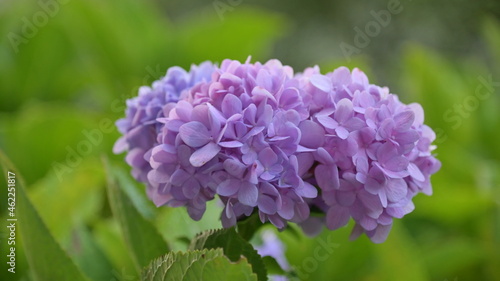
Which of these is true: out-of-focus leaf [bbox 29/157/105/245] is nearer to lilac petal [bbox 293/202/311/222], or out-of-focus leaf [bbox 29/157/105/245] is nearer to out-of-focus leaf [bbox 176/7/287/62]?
lilac petal [bbox 293/202/311/222]

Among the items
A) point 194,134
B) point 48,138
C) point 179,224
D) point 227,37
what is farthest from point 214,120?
point 227,37

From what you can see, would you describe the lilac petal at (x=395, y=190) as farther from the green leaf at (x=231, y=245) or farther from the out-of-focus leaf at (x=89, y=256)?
the out-of-focus leaf at (x=89, y=256)

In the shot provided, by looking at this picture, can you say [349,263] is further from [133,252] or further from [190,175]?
[190,175]

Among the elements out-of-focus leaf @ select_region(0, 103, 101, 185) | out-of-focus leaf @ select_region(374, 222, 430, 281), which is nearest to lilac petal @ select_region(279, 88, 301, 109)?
out-of-focus leaf @ select_region(374, 222, 430, 281)

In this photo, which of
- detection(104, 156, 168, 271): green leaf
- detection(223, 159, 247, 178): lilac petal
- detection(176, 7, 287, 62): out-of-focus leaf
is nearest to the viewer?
detection(223, 159, 247, 178): lilac petal

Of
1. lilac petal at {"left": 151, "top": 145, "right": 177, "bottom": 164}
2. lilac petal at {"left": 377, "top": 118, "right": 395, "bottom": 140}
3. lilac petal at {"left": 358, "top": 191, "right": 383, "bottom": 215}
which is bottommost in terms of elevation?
lilac petal at {"left": 358, "top": 191, "right": 383, "bottom": 215}

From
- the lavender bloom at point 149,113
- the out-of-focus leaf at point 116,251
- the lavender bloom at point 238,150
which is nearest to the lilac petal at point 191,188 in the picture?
the lavender bloom at point 238,150

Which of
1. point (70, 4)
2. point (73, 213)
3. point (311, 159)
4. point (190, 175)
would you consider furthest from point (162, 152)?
point (70, 4)

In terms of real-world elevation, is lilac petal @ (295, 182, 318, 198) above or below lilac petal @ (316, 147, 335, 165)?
below
